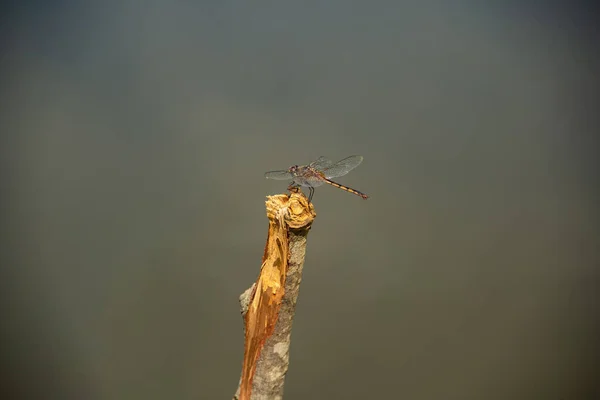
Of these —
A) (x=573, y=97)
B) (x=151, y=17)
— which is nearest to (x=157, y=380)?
(x=151, y=17)

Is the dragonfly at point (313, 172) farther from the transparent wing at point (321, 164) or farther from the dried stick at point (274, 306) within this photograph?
the dried stick at point (274, 306)

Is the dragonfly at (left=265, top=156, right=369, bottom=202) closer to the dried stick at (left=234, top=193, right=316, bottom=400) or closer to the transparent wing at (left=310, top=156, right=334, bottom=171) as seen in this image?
the transparent wing at (left=310, top=156, right=334, bottom=171)

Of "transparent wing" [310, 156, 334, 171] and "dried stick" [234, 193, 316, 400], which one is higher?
"transparent wing" [310, 156, 334, 171]

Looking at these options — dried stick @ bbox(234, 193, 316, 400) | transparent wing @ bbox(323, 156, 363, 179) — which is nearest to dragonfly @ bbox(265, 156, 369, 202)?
transparent wing @ bbox(323, 156, 363, 179)

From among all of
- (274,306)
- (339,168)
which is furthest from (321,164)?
(274,306)

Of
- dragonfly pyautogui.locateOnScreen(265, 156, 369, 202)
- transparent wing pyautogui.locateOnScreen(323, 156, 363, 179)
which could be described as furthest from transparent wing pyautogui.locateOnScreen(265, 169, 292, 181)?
transparent wing pyautogui.locateOnScreen(323, 156, 363, 179)

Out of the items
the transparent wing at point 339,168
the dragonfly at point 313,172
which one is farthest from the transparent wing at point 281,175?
the transparent wing at point 339,168

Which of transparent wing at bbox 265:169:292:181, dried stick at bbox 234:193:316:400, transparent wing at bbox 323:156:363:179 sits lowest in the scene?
dried stick at bbox 234:193:316:400

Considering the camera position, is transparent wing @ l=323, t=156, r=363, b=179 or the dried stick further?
transparent wing @ l=323, t=156, r=363, b=179

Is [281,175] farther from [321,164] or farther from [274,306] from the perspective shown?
[274,306]
